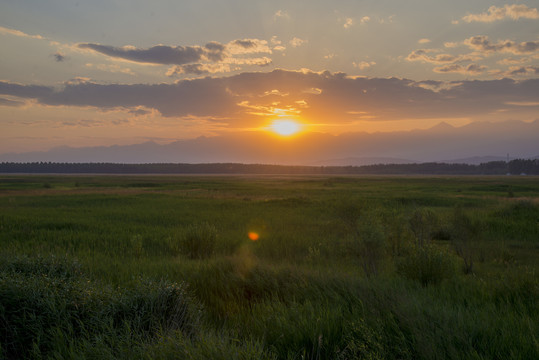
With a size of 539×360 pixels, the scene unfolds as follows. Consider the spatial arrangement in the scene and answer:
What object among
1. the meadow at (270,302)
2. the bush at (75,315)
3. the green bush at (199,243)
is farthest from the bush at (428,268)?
the green bush at (199,243)

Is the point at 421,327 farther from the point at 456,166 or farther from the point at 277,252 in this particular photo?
the point at 456,166

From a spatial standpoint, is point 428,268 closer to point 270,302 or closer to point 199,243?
point 270,302

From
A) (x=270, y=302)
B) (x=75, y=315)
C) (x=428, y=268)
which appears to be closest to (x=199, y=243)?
(x=270, y=302)

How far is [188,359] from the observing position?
11.0ft

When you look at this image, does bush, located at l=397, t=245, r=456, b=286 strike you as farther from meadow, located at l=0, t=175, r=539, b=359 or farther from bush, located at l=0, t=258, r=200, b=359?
bush, located at l=0, t=258, r=200, b=359

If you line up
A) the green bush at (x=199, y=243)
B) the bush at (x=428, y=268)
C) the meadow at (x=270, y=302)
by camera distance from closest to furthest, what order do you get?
the meadow at (x=270, y=302) < the bush at (x=428, y=268) < the green bush at (x=199, y=243)

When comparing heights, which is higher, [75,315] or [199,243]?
[75,315]

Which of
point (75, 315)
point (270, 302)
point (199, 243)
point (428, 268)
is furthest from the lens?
point (199, 243)

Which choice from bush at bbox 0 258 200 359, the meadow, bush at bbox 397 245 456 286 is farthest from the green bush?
bush at bbox 397 245 456 286

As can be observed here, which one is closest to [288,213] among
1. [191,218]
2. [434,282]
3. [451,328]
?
[191,218]

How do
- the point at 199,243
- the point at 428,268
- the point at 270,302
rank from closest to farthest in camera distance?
the point at 270,302, the point at 428,268, the point at 199,243

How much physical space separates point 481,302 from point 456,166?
686 ft

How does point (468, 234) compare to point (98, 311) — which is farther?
point (468, 234)

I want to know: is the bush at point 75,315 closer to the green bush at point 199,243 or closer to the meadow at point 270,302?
the meadow at point 270,302
